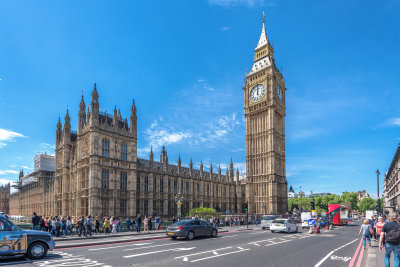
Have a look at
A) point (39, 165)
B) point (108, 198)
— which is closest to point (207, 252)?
point (108, 198)

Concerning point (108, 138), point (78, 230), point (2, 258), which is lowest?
point (78, 230)

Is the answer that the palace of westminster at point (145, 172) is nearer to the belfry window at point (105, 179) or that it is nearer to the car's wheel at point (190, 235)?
the belfry window at point (105, 179)

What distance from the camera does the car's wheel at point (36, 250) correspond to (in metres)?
12.7

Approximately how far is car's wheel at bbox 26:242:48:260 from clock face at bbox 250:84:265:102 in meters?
68.7

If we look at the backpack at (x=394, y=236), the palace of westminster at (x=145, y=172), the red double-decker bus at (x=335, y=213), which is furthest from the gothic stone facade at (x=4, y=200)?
→ the backpack at (x=394, y=236)

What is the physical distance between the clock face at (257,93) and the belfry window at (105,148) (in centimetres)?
4440

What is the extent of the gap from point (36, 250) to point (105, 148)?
33021 millimetres

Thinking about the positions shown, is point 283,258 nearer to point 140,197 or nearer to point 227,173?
point 140,197

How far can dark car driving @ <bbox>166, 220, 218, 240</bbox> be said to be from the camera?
2136 centimetres

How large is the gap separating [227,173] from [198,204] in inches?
591

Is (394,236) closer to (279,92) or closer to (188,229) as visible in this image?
(188,229)

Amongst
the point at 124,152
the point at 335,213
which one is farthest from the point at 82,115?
the point at 335,213

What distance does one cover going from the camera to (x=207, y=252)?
14922mm

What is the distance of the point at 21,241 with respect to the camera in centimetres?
1231
